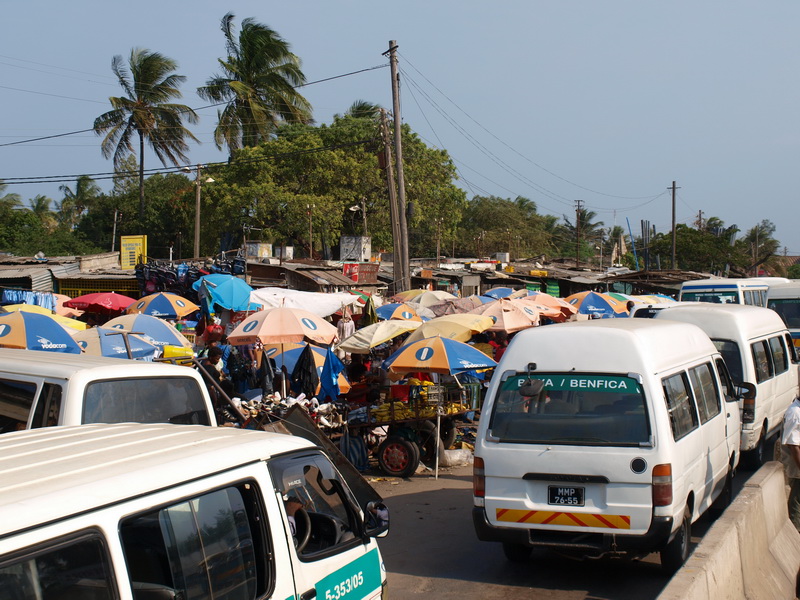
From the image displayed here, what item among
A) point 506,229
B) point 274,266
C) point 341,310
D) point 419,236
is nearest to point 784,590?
point 341,310

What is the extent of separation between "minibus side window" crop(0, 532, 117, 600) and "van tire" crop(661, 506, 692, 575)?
4853mm

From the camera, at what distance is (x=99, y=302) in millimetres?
18703

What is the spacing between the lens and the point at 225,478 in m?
3.04

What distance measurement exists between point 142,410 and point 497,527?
9.60 feet

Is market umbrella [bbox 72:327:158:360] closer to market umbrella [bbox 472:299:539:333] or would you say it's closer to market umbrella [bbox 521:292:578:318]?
market umbrella [bbox 472:299:539:333]

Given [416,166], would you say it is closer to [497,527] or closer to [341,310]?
[341,310]

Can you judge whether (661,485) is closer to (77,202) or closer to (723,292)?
(723,292)

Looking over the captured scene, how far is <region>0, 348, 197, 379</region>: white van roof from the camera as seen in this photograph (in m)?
5.17

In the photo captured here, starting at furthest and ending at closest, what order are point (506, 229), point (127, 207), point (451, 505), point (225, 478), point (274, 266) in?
1. point (506, 229)
2. point (127, 207)
3. point (274, 266)
4. point (451, 505)
5. point (225, 478)

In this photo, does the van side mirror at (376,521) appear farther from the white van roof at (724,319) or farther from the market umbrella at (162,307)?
the market umbrella at (162,307)

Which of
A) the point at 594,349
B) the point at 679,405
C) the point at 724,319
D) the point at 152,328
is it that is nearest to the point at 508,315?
the point at 724,319

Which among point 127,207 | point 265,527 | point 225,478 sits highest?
point 127,207

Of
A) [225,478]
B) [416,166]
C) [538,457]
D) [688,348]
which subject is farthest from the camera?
[416,166]

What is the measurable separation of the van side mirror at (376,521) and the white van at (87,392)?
2.15 meters
